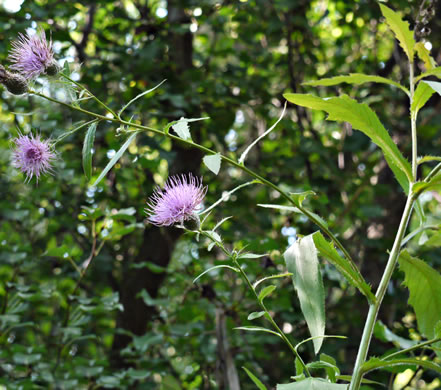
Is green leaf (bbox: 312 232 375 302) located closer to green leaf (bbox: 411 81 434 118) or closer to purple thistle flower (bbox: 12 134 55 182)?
green leaf (bbox: 411 81 434 118)

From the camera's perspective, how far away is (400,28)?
0.87 metres

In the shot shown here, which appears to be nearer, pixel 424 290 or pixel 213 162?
pixel 213 162

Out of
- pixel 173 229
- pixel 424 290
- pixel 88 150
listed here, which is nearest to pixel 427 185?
pixel 424 290

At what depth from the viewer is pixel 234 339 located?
1.98 meters

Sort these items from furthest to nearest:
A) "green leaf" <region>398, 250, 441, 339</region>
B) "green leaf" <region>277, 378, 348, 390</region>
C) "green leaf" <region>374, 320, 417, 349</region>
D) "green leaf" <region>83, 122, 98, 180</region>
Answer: "green leaf" <region>374, 320, 417, 349</region> → "green leaf" <region>398, 250, 441, 339</region> → "green leaf" <region>83, 122, 98, 180</region> → "green leaf" <region>277, 378, 348, 390</region>

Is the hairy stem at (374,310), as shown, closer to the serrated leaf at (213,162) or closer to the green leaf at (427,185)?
the green leaf at (427,185)

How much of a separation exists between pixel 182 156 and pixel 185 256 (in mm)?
684

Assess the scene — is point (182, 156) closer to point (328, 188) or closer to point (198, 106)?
point (198, 106)

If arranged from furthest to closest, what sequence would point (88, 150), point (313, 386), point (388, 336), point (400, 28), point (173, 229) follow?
point (173, 229), point (388, 336), point (400, 28), point (88, 150), point (313, 386)

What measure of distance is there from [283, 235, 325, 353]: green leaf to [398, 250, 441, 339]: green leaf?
216 mm

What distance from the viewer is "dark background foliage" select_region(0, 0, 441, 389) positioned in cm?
183

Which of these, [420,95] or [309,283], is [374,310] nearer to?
[309,283]

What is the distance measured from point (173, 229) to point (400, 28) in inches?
56.5

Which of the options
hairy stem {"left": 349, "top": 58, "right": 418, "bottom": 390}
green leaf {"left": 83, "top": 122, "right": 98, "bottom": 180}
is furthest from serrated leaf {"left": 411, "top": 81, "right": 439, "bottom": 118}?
green leaf {"left": 83, "top": 122, "right": 98, "bottom": 180}
